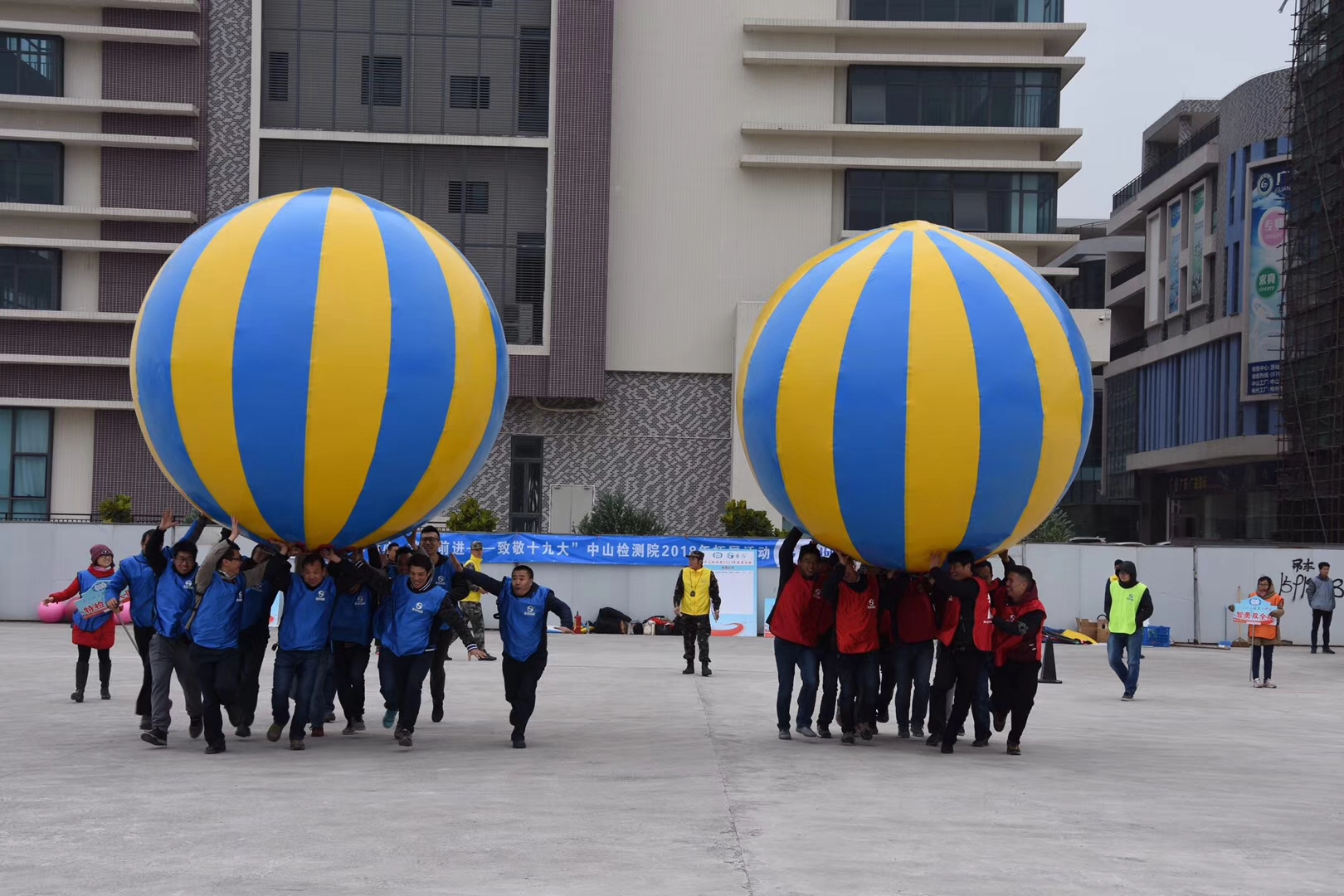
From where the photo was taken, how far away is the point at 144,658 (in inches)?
469

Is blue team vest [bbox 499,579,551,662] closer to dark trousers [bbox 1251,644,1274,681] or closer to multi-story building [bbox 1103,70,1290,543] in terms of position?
dark trousers [bbox 1251,644,1274,681]

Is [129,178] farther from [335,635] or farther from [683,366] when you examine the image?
[335,635]

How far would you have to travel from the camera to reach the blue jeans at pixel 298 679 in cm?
1117

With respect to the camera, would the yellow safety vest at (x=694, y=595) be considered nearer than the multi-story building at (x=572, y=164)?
Yes

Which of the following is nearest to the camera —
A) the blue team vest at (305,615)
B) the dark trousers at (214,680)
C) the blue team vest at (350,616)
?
the dark trousers at (214,680)

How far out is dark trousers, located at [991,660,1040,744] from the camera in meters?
11.7

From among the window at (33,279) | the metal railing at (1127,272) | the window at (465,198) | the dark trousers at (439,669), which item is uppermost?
the metal railing at (1127,272)

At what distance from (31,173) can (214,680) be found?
111ft

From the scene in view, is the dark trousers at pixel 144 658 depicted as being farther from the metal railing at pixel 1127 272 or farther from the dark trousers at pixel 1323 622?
the metal railing at pixel 1127 272

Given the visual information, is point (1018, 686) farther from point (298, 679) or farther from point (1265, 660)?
point (1265, 660)

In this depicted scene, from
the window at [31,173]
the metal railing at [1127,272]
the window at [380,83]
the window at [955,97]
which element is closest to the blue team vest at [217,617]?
the window at [380,83]

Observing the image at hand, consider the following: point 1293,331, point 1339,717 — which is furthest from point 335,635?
point 1293,331

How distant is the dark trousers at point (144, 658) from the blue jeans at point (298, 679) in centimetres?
115

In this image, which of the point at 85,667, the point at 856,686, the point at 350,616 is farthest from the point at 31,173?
the point at 856,686
